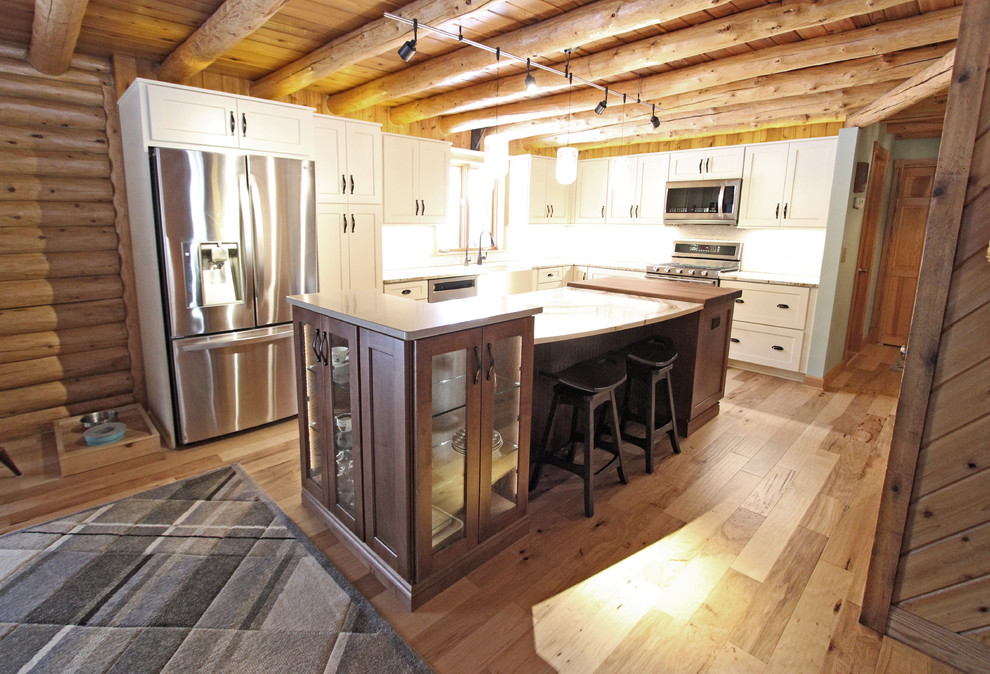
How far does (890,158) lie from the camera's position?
18.7 ft

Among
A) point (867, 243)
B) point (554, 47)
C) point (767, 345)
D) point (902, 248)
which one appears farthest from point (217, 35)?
point (902, 248)

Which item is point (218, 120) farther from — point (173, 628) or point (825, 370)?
point (825, 370)

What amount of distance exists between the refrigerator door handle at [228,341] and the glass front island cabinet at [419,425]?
1.10 metres

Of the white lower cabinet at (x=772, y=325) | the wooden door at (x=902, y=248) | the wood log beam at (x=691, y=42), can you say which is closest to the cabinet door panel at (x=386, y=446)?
the wood log beam at (x=691, y=42)

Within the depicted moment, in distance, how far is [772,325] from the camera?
16.0 feet

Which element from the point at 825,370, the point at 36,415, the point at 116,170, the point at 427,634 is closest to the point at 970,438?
the point at 427,634

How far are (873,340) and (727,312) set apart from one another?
404 centimetres

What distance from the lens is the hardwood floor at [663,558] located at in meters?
1.80

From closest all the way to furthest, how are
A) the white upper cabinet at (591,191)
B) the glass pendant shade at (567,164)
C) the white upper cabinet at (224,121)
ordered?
the white upper cabinet at (224,121) < the glass pendant shade at (567,164) < the white upper cabinet at (591,191)

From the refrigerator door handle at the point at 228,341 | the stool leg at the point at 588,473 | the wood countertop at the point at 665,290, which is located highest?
the wood countertop at the point at 665,290

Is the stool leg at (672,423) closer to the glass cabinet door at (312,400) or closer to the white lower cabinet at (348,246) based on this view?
the glass cabinet door at (312,400)

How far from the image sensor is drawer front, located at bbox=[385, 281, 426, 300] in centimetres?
439

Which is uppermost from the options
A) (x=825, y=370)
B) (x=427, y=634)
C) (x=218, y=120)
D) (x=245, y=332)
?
(x=218, y=120)

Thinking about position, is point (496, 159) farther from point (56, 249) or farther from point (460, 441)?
point (56, 249)
